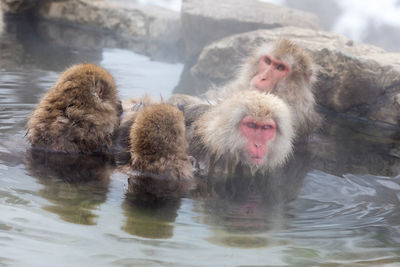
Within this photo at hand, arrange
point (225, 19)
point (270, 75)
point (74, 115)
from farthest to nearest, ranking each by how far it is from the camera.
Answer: point (225, 19) < point (270, 75) < point (74, 115)

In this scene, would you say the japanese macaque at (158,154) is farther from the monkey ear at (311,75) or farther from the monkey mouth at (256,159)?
the monkey ear at (311,75)

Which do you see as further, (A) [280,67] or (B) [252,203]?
(A) [280,67]

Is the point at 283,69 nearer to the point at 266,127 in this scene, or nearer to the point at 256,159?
the point at 266,127

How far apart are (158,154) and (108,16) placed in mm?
7029

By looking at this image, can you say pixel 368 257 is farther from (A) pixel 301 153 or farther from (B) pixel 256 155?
(A) pixel 301 153

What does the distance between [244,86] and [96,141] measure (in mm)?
1803

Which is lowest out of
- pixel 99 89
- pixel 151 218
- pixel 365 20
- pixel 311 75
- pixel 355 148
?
pixel 151 218

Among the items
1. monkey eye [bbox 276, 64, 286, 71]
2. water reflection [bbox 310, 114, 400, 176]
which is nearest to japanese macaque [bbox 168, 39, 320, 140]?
monkey eye [bbox 276, 64, 286, 71]

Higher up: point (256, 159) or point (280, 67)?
point (280, 67)

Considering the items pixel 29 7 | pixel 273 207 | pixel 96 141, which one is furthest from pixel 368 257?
pixel 29 7

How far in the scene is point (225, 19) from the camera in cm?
781

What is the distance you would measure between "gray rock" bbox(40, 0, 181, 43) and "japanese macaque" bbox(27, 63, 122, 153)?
6.20 meters

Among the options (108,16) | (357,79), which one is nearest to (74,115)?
(357,79)

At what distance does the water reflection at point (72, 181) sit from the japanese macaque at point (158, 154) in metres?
0.21
